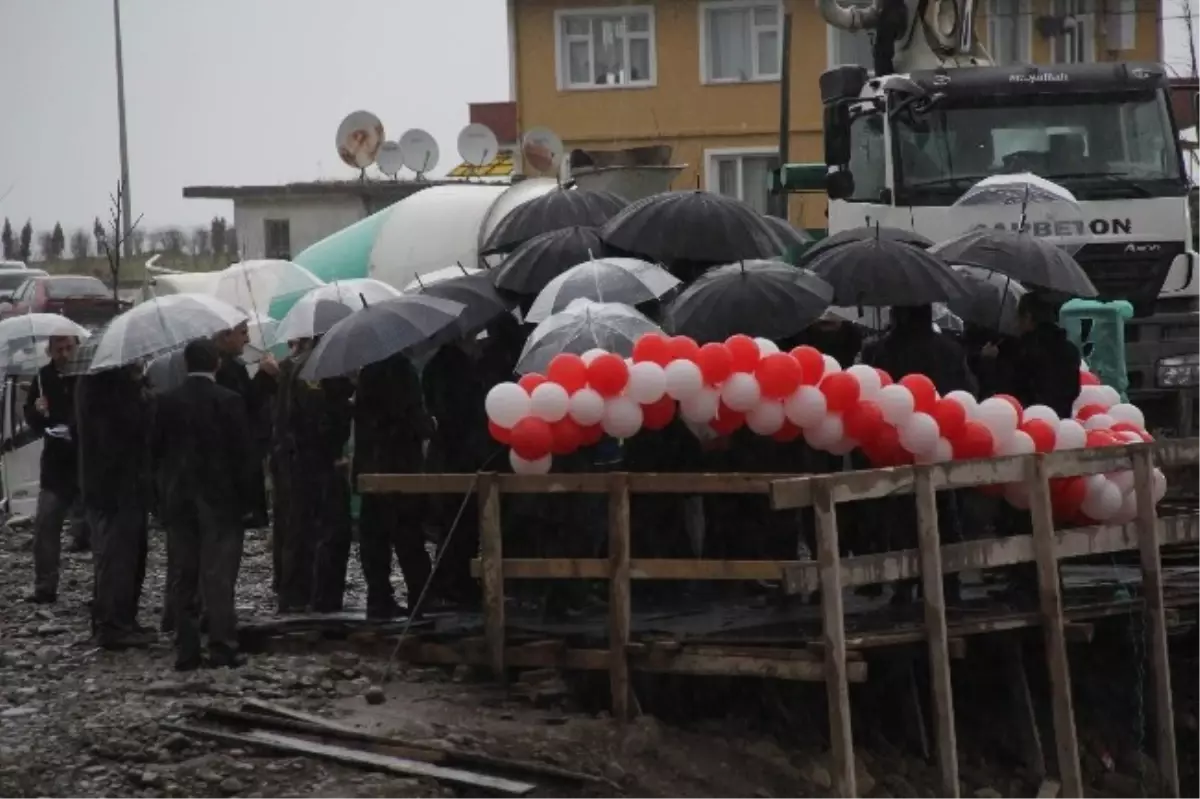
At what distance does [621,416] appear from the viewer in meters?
11.1

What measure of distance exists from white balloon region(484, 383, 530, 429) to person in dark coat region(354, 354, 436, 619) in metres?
1.28

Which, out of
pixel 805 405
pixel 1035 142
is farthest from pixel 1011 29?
pixel 805 405

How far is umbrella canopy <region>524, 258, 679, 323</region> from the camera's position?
12.3 m

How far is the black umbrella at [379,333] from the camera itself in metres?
11.8

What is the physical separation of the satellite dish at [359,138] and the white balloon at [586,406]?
22.9m

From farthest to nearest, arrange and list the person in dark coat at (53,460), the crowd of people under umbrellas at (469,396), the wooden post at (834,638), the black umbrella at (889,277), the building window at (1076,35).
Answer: the building window at (1076,35), the person in dark coat at (53,460), the black umbrella at (889,277), the crowd of people under umbrellas at (469,396), the wooden post at (834,638)

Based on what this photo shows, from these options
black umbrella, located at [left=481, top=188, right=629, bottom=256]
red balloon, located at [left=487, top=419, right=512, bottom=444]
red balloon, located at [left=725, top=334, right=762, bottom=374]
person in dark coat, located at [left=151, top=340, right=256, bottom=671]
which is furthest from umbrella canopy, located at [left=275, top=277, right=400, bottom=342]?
red balloon, located at [left=725, top=334, right=762, bottom=374]

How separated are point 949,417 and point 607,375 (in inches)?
73.7

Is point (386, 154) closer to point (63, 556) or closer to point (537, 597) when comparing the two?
point (63, 556)

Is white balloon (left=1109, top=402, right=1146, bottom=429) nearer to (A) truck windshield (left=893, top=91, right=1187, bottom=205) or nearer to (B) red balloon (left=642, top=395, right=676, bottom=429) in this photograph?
(B) red balloon (left=642, top=395, right=676, bottom=429)

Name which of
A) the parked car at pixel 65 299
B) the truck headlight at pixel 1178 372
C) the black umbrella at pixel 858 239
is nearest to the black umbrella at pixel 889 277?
the black umbrella at pixel 858 239

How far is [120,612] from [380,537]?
1.67 meters

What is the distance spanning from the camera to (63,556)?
18016 mm

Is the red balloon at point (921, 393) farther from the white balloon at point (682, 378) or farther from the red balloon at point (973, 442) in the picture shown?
the white balloon at point (682, 378)
